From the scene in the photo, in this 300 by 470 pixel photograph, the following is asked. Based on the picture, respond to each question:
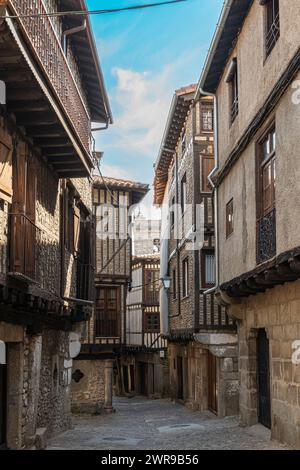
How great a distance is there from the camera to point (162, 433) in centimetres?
1441

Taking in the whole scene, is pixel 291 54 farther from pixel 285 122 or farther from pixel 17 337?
pixel 17 337

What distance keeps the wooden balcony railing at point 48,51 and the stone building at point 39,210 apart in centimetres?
2

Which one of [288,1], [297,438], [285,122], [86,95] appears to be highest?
[86,95]

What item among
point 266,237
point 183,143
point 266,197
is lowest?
point 266,237

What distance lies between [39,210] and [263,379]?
535 centimetres

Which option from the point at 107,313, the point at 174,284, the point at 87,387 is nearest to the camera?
the point at 87,387

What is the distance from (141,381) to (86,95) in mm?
20085

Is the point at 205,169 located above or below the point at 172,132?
below

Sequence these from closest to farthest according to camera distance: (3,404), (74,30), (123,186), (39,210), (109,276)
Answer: (3,404) → (39,210) → (74,30) → (109,276) → (123,186)

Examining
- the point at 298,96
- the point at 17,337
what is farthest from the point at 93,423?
the point at 298,96

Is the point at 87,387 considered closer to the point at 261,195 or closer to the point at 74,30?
the point at 261,195

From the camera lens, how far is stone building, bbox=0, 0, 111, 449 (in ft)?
27.4

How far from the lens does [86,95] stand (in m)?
16.1

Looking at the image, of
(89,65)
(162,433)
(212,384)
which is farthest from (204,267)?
(89,65)
